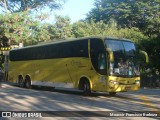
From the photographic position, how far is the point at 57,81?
76.6 feet

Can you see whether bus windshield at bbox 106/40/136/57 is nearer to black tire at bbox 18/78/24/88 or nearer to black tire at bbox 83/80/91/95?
black tire at bbox 83/80/91/95

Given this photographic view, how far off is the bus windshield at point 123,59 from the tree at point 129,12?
3738 cm

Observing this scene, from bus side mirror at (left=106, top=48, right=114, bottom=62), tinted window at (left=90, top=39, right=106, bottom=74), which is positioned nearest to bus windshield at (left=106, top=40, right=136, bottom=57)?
bus side mirror at (left=106, top=48, right=114, bottom=62)

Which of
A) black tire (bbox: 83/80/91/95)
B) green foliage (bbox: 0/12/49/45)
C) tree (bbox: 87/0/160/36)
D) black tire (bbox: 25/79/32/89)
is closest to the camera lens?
black tire (bbox: 83/80/91/95)

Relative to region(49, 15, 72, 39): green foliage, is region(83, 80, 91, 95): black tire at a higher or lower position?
lower

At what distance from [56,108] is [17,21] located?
3001 cm

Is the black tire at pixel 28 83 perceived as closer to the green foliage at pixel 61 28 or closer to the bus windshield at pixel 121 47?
the bus windshield at pixel 121 47

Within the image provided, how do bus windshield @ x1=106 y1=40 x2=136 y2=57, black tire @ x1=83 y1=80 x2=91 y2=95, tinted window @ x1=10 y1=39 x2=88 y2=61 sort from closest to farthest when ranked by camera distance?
1. bus windshield @ x1=106 y1=40 x2=136 y2=57
2. black tire @ x1=83 y1=80 x2=91 y2=95
3. tinted window @ x1=10 y1=39 x2=88 y2=61

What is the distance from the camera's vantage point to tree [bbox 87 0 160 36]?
5860 cm

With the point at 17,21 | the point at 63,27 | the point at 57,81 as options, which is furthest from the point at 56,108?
the point at 63,27

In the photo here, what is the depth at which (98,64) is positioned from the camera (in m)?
19.5

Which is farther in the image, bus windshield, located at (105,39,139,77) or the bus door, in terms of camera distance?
the bus door

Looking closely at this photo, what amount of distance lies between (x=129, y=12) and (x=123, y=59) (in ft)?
135

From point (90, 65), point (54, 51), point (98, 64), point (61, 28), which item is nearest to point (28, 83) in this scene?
point (54, 51)
